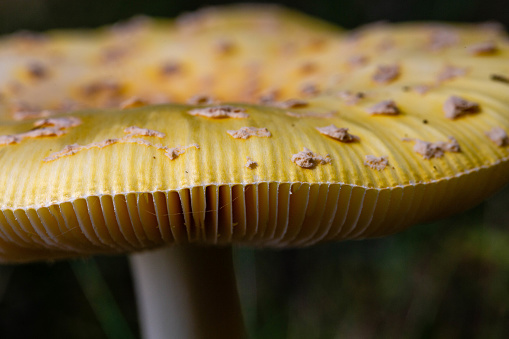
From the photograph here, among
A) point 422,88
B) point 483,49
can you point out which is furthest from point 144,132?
point 483,49

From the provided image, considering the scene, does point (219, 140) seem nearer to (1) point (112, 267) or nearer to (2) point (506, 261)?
(2) point (506, 261)

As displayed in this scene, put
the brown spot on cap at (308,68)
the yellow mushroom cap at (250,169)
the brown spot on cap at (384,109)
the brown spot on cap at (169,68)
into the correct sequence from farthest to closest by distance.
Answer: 1. the brown spot on cap at (169,68)
2. the brown spot on cap at (308,68)
3. the brown spot on cap at (384,109)
4. the yellow mushroom cap at (250,169)

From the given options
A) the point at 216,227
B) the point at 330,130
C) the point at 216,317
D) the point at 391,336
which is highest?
the point at 330,130

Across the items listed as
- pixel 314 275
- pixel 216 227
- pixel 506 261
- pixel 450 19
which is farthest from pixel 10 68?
pixel 450 19

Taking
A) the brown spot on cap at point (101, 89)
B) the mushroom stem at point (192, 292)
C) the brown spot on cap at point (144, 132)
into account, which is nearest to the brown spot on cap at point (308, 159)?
the brown spot on cap at point (144, 132)

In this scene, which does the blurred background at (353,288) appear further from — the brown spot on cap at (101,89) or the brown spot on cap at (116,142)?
the brown spot on cap at (116,142)

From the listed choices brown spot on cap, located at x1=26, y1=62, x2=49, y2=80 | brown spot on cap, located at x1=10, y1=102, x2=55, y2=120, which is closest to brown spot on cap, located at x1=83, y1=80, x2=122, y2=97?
brown spot on cap, located at x1=26, y1=62, x2=49, y2=80

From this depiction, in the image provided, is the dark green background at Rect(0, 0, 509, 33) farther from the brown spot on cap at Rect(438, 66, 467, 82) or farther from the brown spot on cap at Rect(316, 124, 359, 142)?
the brown spot on cap at Rect(316, 124, 359, 142)
